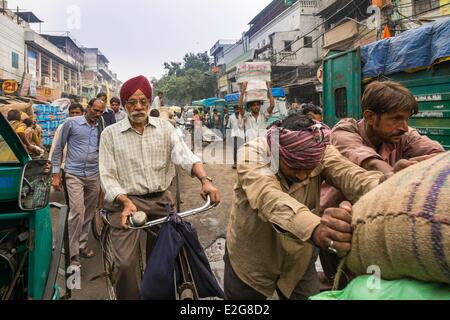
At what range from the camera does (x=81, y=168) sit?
165 inches

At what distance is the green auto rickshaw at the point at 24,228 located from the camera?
2146 millimetres

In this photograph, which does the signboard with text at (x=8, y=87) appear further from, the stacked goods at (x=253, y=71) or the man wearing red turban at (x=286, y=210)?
the man wearing red turban at (x=286, y=210)

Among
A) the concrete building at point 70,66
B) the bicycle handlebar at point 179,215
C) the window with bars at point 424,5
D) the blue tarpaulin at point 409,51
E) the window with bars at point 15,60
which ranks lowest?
the bicycle handlebar at point 179,215

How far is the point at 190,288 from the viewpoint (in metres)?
2.10

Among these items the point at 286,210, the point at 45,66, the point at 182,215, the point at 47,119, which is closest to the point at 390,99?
the point at 286,210

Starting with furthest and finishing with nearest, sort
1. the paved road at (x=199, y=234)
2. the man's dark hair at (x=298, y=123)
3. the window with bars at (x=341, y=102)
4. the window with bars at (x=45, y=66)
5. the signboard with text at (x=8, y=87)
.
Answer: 1. the window with bars at (x=45, y=66)
2. the signboard with text at (x=8, y=87)
3. the window with bars at (x=341, y=102)
4. the paved road at (x=199, y=234)
5. the man's dark hair at (x=298, y=123)

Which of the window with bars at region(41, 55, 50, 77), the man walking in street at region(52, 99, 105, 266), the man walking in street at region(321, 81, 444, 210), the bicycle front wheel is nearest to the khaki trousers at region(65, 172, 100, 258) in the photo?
the man walking in street at region(52, 99, 105, 266)

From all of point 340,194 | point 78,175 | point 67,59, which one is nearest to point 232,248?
point 340,194

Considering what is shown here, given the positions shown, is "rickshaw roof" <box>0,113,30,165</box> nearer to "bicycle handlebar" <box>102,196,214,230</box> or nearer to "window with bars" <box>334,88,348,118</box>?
"bicycle handlebar" <box>102,196,214,230</box>

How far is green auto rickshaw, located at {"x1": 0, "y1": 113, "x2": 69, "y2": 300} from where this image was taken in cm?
215

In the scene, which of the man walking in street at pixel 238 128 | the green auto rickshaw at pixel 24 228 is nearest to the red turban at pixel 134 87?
the green auto rickshaw at pixel 24 228

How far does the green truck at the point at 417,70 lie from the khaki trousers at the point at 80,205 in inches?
155
